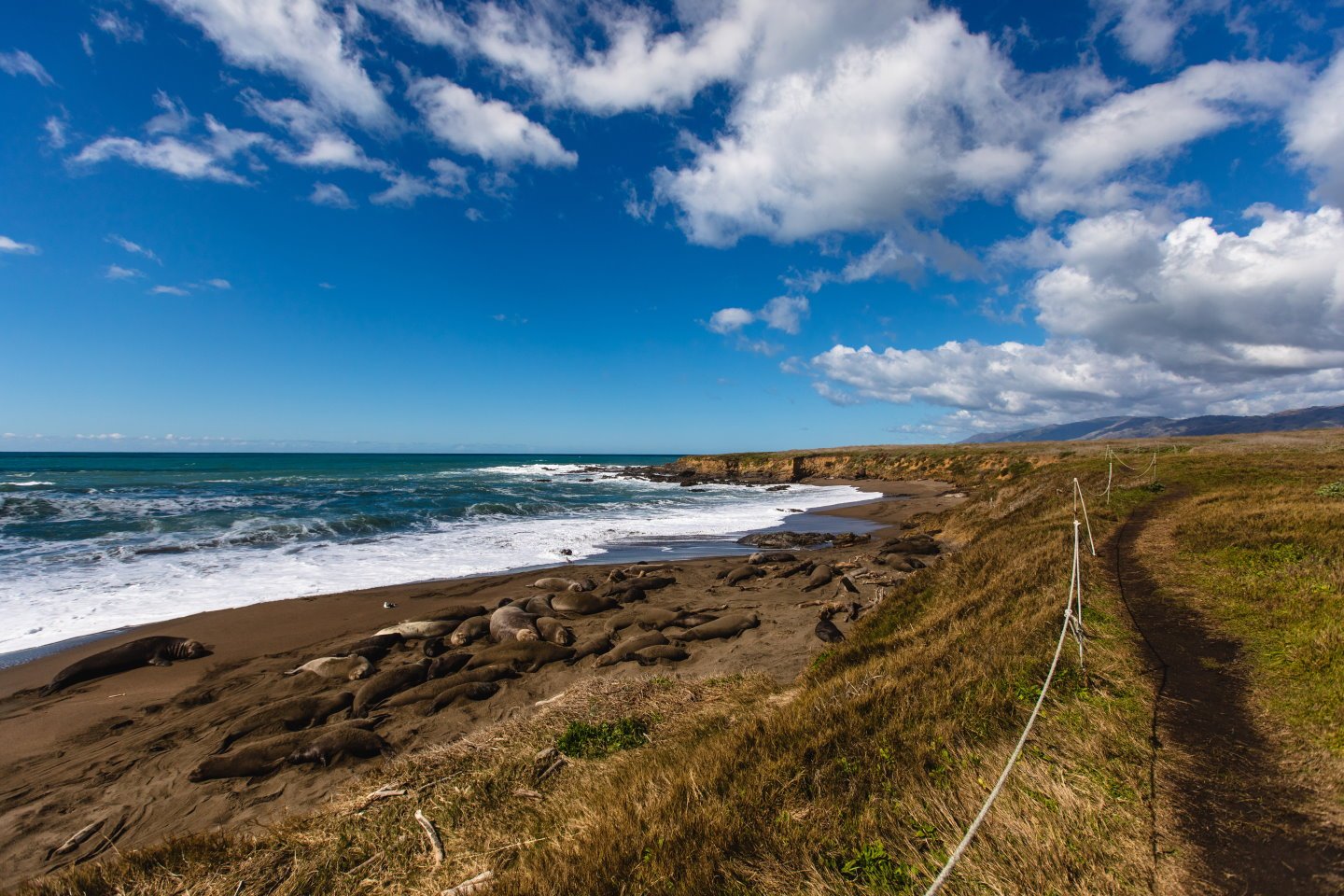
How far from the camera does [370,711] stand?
26.3ft

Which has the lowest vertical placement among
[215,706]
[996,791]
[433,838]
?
[215,706]

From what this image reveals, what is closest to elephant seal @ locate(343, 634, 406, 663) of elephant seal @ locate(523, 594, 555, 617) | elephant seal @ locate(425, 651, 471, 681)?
elephant seal @ locate(425, 651, 471, 681)

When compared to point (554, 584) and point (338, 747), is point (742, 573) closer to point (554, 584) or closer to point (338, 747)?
point (554, 584)

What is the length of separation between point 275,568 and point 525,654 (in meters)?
12.9

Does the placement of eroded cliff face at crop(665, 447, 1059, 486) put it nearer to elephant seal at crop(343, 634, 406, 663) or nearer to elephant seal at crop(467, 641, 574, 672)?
elephant seal at crop(467, 641, 574, 672)

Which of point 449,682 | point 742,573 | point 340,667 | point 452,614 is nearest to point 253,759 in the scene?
point 449,682

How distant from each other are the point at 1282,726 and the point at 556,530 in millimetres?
24627

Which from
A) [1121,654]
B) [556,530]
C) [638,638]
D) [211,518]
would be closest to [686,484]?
[556,530]

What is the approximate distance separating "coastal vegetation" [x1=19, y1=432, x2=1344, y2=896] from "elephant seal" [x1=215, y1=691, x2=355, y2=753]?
9.43 feet

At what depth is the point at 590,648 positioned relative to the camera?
10.2m

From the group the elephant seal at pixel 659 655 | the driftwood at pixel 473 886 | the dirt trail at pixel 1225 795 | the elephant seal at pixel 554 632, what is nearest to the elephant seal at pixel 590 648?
the elephant seal at pixel 554 632

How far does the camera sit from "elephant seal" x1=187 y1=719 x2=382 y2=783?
652 centimetres

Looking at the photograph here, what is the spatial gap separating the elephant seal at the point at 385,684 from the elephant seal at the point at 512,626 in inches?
68.5

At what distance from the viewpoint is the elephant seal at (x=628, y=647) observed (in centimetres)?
963
